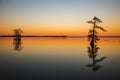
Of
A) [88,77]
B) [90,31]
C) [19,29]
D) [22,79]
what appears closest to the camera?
[22,79]

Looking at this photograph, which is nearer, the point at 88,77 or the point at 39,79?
the point at 39,79

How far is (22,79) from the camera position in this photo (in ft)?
35.5

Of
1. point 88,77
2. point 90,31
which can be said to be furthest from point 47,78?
point 90,31

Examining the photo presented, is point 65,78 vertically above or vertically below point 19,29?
below

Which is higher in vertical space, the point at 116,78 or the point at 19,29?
the point at 19,29

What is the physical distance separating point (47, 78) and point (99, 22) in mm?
36454

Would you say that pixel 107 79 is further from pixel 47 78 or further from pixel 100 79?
pixel 47 78

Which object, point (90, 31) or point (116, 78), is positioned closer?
point (116, 78)

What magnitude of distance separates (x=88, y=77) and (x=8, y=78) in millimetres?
4249

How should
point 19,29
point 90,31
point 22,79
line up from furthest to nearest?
point 19,29, point 90,31, point 22,79

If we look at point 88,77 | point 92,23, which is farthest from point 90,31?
point 88,77

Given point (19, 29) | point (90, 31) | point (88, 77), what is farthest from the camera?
point (19, 29)

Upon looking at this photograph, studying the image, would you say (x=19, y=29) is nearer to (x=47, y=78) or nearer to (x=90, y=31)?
(x=90, y=31)

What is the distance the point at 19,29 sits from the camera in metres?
84.7
